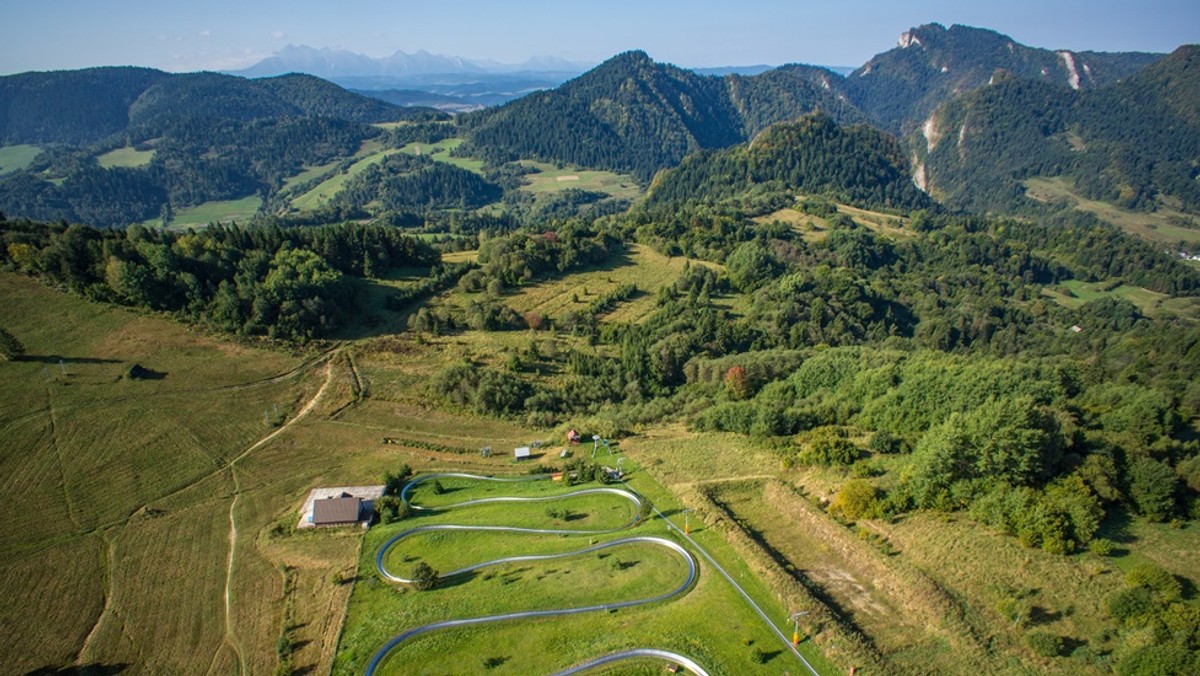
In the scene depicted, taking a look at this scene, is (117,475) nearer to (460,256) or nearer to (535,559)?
(535,559)

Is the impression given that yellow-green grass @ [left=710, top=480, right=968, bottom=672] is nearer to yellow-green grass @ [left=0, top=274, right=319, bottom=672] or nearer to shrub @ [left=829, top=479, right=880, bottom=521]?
shrub @ [left=829, top=479, right=880, bottom=521]

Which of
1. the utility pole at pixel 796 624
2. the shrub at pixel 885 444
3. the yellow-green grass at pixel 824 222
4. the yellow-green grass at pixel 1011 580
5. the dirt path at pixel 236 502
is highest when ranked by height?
the yellow-green grass at pixel 824 222

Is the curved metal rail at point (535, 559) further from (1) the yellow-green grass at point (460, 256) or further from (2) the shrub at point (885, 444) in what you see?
(1) the yellow-green grass at point (460, 256)

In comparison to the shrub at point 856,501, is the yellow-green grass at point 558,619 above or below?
below

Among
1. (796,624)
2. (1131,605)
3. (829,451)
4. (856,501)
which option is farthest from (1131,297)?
(796,624)

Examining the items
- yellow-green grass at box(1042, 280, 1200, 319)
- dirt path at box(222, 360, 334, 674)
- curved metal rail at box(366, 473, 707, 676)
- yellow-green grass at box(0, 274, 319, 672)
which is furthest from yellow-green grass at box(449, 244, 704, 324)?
yellow-green grass at box(1042, 280, 1200, 319)

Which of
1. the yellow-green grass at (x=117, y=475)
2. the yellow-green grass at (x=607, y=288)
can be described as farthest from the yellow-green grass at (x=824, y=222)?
the yellow-green grass at (x=117, y=475)
